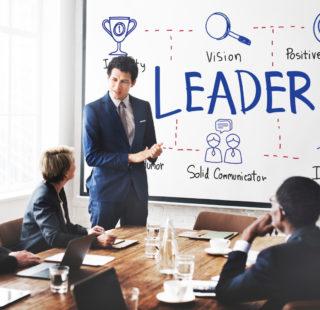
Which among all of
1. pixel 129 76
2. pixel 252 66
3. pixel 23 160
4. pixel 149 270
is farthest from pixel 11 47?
pixel 149 270

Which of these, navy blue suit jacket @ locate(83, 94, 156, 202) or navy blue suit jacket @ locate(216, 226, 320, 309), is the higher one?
navy blue suit jacket @ locate(83, 94, 156, 202)

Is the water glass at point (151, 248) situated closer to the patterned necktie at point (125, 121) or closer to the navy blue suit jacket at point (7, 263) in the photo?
the navy blue suit jacket at point (7, 263)

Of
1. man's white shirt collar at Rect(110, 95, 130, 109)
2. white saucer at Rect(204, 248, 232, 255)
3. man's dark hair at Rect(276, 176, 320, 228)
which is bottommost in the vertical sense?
white saucer at Rect(204, 248, 232, 255)

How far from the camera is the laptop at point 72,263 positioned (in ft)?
8.46

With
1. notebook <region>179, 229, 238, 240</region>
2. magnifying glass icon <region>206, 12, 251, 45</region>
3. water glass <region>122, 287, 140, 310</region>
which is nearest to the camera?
water glass <region>122, 287, 140, 310</region>

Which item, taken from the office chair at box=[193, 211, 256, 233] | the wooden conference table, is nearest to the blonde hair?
the wooden conference table

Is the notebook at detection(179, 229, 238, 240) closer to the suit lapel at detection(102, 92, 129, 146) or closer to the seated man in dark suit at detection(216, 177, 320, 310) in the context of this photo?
the suit lapel at detection(102, 92, 129, 146)

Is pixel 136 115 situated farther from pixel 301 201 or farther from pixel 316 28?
pixel 301 201

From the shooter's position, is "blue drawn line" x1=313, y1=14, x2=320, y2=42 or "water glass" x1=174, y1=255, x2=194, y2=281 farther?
"blue drawn line" x1=313, y1=14, x2=320, y2=42

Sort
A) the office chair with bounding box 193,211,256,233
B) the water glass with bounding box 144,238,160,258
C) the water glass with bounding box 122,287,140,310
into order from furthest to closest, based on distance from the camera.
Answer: the office chair with bounding box 193,211,256,233 → the water glass with bounding box 144,238,160,258 → the water glass with bounding box 122,287,140,310

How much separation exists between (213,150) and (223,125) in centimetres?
22

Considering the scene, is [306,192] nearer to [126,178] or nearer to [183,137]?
[126,178]

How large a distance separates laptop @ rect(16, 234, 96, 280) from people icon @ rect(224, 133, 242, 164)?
2571 millimetres

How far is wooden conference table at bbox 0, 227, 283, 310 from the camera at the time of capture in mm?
2281
